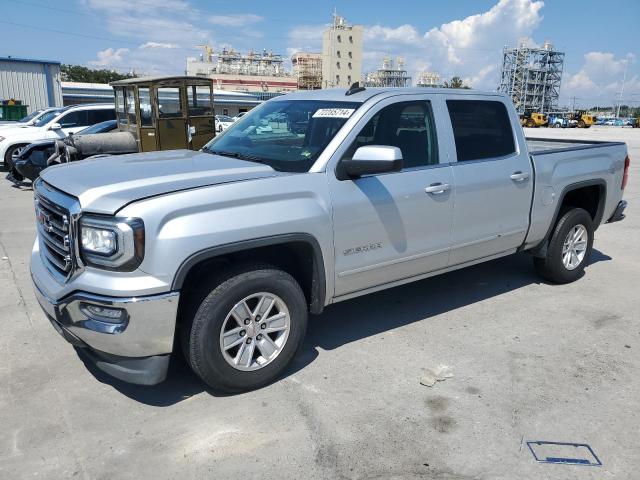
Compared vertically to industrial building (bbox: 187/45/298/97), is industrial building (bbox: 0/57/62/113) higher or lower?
lower

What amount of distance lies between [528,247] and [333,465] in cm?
331

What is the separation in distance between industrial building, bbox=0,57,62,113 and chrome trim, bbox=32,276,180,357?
93.0ft

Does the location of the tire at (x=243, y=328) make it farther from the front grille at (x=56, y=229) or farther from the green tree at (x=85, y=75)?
the green tree at (x=85, y=75)

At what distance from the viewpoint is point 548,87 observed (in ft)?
386

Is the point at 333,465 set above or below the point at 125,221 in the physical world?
below

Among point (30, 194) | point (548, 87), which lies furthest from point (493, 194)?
point (548, 87)

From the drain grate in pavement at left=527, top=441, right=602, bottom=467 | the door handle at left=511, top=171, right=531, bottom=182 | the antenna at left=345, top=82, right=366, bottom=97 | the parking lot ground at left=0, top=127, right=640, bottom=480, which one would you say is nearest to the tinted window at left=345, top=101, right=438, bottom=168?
the antenna at left=345, top=82, right=366, bottom=97

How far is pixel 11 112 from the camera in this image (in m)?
23.8

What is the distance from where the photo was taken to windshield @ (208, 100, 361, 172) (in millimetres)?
3744

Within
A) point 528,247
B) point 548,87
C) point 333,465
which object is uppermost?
point 548,87

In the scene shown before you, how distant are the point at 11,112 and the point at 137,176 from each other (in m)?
24.7

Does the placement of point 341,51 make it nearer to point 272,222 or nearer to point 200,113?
point 200,113

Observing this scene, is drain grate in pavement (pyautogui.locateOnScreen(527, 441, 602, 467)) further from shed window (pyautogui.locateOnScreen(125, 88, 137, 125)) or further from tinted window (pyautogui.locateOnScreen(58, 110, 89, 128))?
tinted window (pyautogui.locateOnScreen(58, 110, 89, 128))

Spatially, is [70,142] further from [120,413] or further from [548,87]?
[548,87]
